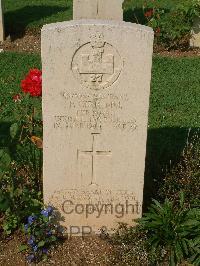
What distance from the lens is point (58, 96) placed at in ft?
13.0

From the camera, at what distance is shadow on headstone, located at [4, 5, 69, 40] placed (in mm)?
10641

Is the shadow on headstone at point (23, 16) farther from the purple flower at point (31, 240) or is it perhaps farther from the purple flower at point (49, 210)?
the purple flower at point (31, 240)

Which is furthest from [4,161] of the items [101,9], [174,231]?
[101,9]

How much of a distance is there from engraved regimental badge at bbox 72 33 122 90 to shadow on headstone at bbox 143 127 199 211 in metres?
1.24

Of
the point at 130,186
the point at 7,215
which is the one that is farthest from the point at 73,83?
the point at 7,215

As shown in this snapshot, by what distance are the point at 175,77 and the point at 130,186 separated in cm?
436

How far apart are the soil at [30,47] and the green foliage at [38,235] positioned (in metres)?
5.72

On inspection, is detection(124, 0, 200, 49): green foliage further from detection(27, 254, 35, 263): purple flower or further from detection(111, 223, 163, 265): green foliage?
detection(27, 254, 35, 263): purple flower

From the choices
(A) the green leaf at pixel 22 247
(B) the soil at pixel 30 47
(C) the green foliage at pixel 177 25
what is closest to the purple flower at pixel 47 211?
(A) the green leaf at pixel 22 247

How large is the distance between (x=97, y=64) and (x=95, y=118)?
45 cm

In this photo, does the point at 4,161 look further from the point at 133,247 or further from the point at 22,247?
the point at 133,247

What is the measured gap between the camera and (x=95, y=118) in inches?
161

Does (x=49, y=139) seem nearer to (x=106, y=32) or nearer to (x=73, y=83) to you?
(x=73, y=83)

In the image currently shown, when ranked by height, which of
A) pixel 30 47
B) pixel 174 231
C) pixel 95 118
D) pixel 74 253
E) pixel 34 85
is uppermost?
pixel 30 47
